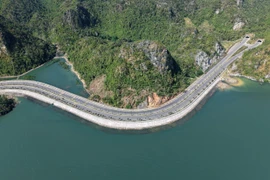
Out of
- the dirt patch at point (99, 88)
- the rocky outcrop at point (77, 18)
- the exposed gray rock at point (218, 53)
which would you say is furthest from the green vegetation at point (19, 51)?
the exposed gray rock at point (218, 53)

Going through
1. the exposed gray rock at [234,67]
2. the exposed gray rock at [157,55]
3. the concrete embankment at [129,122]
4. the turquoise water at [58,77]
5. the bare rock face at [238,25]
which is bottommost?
the exposed gray rock at [234,67]

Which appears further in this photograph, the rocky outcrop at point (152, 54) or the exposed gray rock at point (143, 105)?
the rocky outcrop at point (152, 54)

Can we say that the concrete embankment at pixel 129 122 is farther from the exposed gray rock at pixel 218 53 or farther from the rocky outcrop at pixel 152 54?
the exposed gray rock at pixel 218 53

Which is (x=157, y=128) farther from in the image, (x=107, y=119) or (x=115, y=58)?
(x=115, y=58)

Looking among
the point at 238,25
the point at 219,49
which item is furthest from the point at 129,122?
the point at 238,25

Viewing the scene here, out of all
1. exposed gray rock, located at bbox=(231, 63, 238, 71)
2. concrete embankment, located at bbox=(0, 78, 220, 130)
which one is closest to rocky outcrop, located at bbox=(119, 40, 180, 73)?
concrete embankment, located at bbox=(0, 78, 220, 130)

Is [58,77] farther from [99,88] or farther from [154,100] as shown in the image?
[154,100]

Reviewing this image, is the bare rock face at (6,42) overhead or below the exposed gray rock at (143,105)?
overhead
